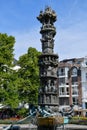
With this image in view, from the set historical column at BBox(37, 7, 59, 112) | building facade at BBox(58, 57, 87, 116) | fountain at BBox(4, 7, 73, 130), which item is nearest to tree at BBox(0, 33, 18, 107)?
fountain at BBox(4, 7, 73, 130)

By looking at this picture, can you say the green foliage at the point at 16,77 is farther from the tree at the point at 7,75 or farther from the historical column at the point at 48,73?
the historical column at the point at 48,73

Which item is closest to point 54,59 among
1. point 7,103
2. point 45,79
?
point 45,79

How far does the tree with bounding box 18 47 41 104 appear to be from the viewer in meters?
47.9

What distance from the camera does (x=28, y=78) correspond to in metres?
49.2

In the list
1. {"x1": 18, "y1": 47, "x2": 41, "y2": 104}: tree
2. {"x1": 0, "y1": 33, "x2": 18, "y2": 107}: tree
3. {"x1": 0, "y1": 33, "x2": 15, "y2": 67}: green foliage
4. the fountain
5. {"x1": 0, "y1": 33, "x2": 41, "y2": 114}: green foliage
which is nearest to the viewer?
the fountain

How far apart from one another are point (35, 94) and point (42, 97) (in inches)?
1078

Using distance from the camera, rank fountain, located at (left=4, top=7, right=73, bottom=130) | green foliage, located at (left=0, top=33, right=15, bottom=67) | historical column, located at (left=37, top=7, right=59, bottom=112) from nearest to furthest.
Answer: fountain, located at (left=4, top=7, right=73, bottom=130)
historical column, located at (left=37, top=7, right=59, bottom=112)
green foliage, located at (left=0, top=33, right=15, bottom=67)

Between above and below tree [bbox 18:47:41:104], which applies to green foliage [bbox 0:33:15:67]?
above

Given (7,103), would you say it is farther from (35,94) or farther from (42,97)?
(42,97)

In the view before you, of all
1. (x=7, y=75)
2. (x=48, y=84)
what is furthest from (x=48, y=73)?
(x=7, y=75)

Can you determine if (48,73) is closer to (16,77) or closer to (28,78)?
(16,77)

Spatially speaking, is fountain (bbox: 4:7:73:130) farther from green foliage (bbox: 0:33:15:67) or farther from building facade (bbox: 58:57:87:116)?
building facade (bbox: 58:57:87:116)

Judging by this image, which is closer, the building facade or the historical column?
the historical column

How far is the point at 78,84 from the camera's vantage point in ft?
234
